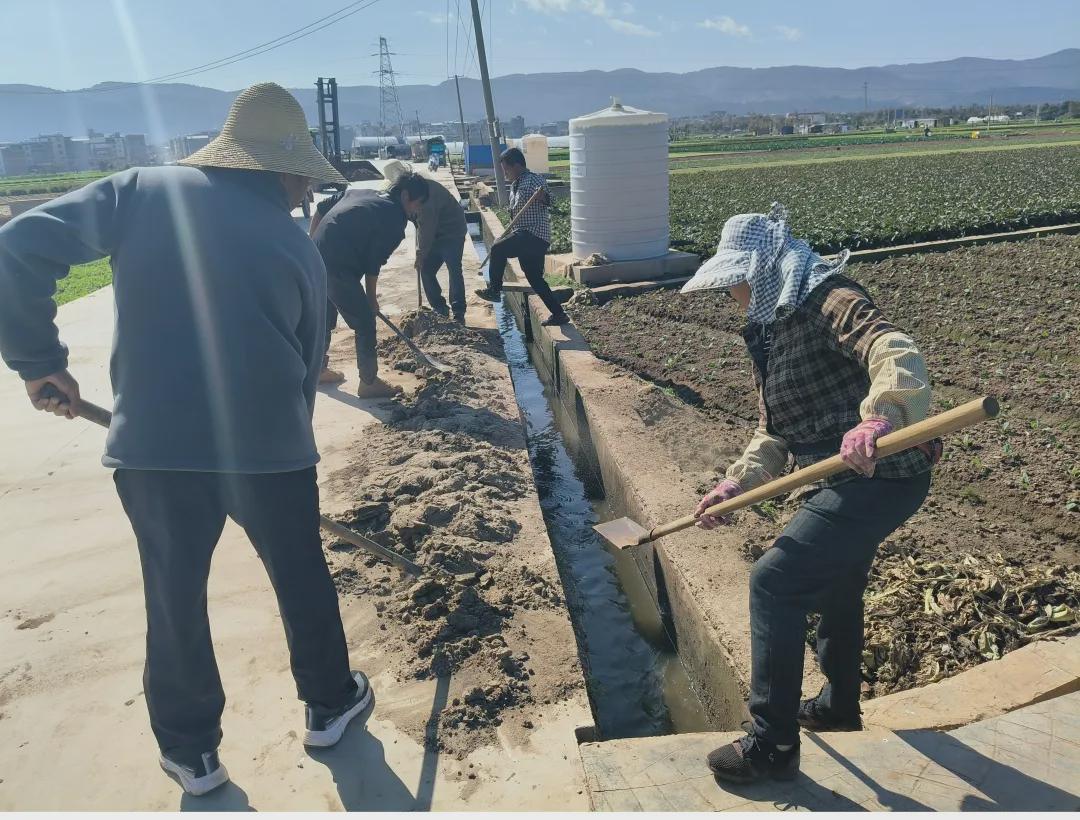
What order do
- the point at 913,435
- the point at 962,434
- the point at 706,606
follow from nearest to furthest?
the point at 913,435, the point at 706,606, the point at 962,434

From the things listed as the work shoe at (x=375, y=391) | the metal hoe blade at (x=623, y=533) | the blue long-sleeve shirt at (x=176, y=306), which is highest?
the blue long-sleeve shirt at (x=176, y=306)

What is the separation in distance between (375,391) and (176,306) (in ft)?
14.5

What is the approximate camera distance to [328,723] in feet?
8.87

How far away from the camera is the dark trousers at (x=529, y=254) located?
26.9 feet

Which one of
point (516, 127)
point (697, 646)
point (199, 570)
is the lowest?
point (697, 646)

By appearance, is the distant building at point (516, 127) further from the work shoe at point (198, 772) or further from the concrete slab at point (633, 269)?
the work shoe at point (198, 772)

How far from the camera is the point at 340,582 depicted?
373cm

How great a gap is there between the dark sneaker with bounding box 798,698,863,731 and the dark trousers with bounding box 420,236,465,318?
21.1 ft

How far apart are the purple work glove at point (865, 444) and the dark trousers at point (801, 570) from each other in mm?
231

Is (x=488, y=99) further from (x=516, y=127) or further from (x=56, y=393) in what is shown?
(x=516, y=127)

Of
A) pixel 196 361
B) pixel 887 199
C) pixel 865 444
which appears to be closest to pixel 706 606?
pixel 865 444

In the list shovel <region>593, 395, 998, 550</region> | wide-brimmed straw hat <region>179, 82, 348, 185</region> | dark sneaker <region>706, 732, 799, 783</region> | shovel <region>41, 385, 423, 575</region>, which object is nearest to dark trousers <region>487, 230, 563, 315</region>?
shovel <region>41, 385, 423, 575</region>

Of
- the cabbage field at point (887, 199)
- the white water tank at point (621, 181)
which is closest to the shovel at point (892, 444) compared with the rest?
the white water tank at point (621, 181)

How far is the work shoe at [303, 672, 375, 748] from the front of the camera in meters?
2.67
